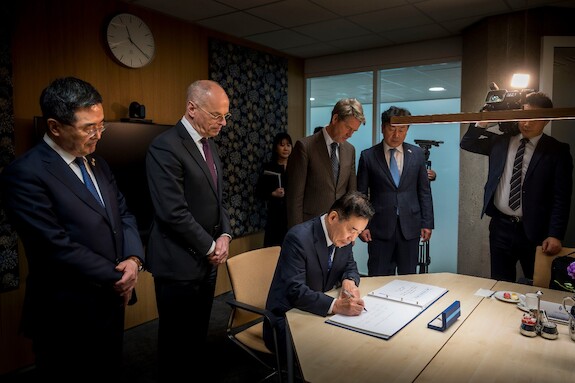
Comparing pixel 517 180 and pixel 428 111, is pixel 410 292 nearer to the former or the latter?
pixel 517 180

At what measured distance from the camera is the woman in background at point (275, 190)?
4.29m

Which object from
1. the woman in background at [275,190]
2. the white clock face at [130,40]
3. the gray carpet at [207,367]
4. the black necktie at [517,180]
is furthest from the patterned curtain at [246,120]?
the black necktie at [517,180]

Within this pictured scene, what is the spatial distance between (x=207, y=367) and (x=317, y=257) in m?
1.38

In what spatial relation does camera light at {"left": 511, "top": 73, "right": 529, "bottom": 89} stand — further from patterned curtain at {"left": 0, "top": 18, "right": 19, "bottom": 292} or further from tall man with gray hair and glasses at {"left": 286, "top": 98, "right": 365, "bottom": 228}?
patterned curtain at {"left": 0, "top": 18, "right": 19, "bottom": 292}

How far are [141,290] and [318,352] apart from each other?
2629 millimetres

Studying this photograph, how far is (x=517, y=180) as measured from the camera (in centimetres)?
272

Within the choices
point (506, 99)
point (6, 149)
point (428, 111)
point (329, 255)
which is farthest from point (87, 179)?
point (428, 111)

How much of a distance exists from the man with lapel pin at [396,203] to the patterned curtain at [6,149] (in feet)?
7.87

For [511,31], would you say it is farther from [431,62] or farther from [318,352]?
[318,352]

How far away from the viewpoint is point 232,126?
14.6 feet

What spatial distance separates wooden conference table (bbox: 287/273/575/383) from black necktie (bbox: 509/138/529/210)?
3.49 ft

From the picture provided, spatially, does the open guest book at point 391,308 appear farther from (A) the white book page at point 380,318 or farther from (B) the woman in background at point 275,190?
(B) the woman in background at point 275,190

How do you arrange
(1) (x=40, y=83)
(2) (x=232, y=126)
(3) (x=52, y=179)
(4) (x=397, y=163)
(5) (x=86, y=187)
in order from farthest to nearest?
(2) (x=232, y=126), (4) (x=397, y=163), (1) (x=40, y=83), (5) (x=86, y=187), (3) (x=52, y=179)

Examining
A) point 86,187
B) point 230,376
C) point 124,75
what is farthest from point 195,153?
point 124,75
